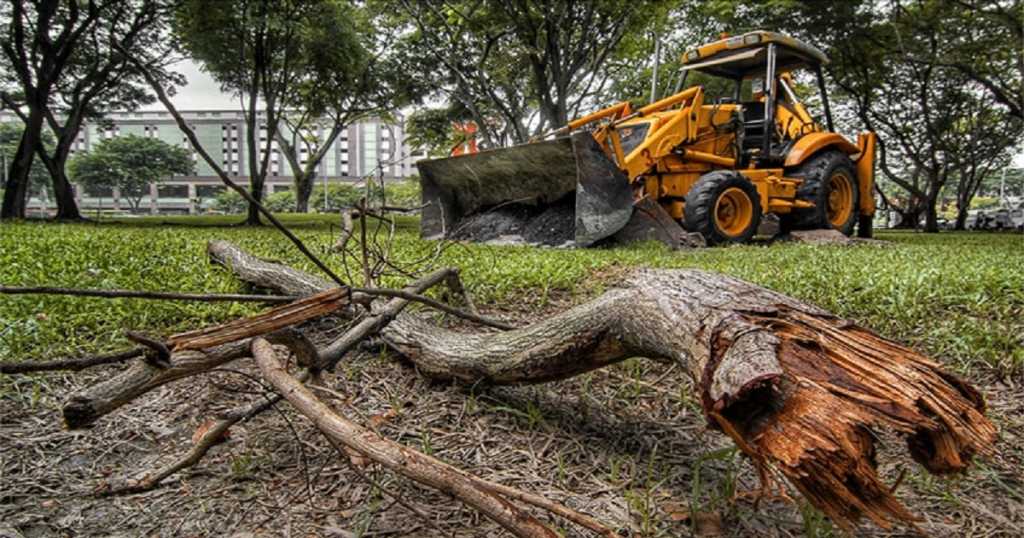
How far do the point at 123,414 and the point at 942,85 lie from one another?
21602 mm

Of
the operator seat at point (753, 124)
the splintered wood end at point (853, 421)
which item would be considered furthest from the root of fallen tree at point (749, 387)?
the operator seat at point (753, 124)

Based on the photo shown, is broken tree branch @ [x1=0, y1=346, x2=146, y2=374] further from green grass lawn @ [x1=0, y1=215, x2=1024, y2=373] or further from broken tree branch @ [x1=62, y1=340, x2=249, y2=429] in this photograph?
green grass lawn @ [x1=0, y1=215, x2=1024, y2=373]

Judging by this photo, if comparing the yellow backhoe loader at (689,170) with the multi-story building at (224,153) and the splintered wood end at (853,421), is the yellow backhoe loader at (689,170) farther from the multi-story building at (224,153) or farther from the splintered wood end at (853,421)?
the splintered wood end at (853,421)

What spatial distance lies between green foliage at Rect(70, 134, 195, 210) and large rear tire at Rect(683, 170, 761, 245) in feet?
153

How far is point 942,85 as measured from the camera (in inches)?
657

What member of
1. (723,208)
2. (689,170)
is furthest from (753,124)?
(723,208)

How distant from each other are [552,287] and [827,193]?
6084mm

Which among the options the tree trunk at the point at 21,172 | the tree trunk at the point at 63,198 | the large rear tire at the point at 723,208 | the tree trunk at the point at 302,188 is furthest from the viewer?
the tree trunk at the point at 302,188

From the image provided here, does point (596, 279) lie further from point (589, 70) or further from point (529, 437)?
point (589, 70)

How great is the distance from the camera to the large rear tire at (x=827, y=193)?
7449 mm

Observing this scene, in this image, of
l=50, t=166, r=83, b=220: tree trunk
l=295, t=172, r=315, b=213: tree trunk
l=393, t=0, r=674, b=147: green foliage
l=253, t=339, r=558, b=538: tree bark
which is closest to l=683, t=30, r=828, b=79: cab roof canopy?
l=393, t=0, r=674, b=147: green foliage

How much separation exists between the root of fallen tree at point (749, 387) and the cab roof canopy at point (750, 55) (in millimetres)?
6855

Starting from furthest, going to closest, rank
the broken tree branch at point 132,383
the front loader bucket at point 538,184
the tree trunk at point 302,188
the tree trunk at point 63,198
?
the tree trunk at point 302,188, the tree trunk at point 63,198, the front loader bucket at point 538,184, the broken tree branch at point 132,383

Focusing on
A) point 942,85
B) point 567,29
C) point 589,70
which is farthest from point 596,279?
point 942,85
